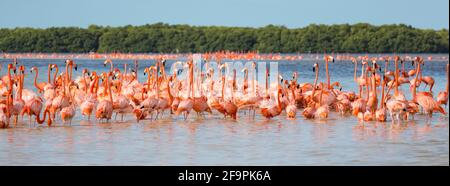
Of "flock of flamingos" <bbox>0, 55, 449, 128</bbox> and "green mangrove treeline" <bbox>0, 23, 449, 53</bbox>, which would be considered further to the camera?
"green mangrove treeline" <bbox>0, 23, 449, 53</bbox>

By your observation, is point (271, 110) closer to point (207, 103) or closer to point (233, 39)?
point (207, 103)

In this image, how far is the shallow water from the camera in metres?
11.2

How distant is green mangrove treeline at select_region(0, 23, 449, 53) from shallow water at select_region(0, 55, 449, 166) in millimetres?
78608

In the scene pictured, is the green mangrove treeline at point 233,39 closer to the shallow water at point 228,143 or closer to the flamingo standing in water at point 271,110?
the flamingo standing in water at point 271,110

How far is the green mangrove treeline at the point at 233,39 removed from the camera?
3733 inches

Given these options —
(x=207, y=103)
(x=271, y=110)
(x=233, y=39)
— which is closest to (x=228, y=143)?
(x=271, y=110)

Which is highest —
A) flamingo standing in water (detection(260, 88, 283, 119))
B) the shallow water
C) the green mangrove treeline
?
the green mangrove treeline

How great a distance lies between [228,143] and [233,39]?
90.8 metres

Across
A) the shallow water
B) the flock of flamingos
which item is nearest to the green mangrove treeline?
the flock of flamingos

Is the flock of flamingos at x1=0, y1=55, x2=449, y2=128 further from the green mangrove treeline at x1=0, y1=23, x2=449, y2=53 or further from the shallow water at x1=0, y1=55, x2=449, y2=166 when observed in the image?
the green mangrove treeline at x1=0, y1=23, x2=449, y2=53

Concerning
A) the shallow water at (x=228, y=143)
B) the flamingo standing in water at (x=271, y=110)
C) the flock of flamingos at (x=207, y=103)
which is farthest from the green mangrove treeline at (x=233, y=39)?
the shallow water at (x=228, y=143)

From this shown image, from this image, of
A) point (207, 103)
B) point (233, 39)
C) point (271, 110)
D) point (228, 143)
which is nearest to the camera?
point (228, 143)

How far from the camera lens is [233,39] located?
339 ft

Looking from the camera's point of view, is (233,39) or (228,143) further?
(233,39)
